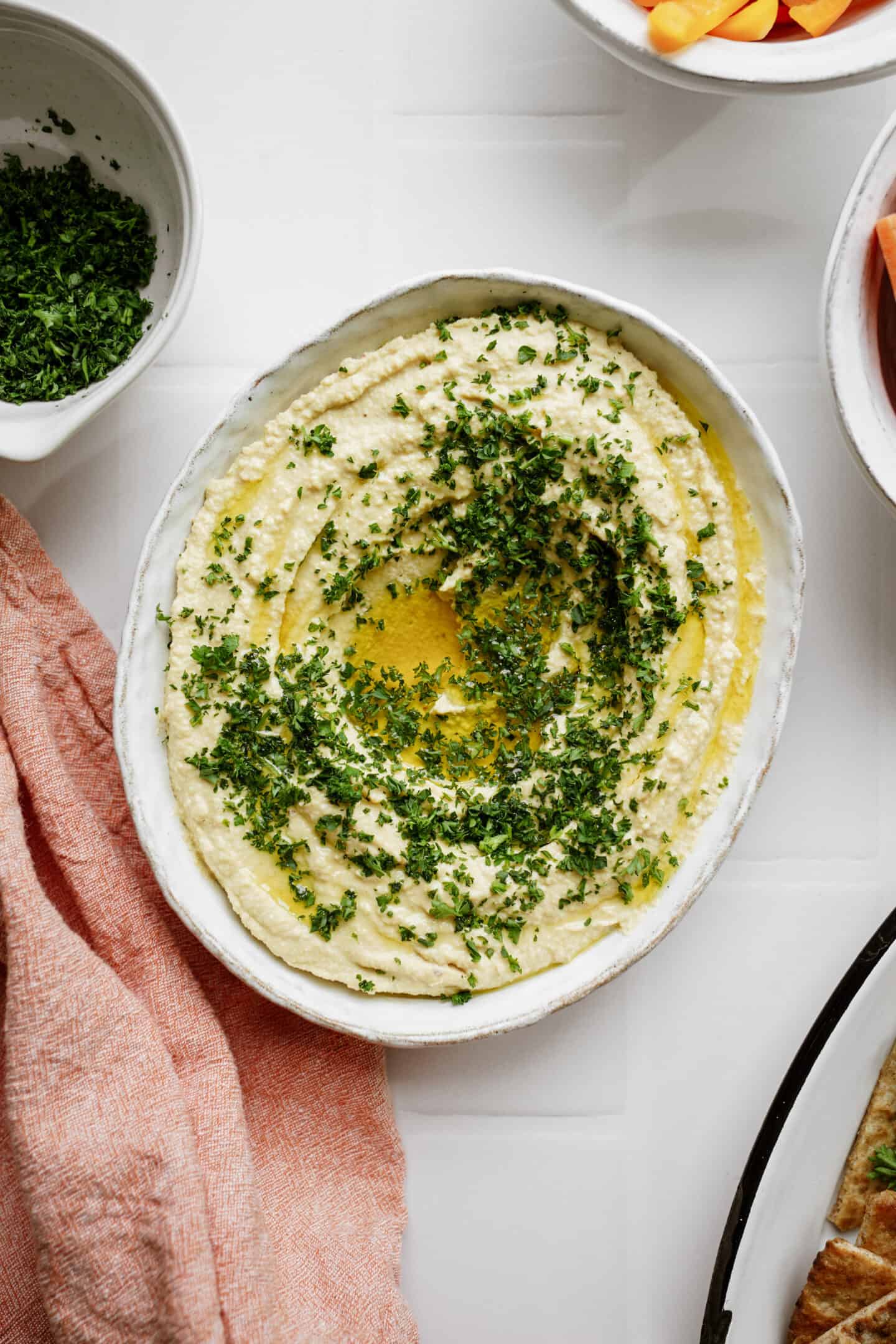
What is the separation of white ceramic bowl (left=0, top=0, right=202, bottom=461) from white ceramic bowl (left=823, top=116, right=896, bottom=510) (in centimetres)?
120

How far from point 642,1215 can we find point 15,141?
2.64m

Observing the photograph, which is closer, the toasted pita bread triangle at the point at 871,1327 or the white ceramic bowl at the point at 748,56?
the white ceramic bowl at the point at 748,56

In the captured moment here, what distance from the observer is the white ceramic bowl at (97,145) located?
2.07 metres

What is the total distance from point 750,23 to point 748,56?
93 millimetres

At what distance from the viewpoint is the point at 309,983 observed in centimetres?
216

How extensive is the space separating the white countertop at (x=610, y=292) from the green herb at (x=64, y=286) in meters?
0.19

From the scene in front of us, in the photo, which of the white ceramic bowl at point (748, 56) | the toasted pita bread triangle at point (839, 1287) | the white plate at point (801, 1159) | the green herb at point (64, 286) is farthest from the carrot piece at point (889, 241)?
the toasted pita bread triangle at point (839, 1287)

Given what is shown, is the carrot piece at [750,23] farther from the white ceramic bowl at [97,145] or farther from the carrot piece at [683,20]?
the white ceramic bowl at [97,145]

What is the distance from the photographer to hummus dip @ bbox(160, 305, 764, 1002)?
2.10 metres

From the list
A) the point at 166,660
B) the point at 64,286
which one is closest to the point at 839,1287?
the point at 166,660

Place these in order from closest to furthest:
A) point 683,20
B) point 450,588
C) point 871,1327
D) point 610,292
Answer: point 683,20 < point 871,1327 < point 450,588 < point 610,292

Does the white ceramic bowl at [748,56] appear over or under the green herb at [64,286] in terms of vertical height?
over

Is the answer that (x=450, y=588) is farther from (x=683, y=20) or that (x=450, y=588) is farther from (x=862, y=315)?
(x=683, y=20)

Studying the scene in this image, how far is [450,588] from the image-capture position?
221 cm
